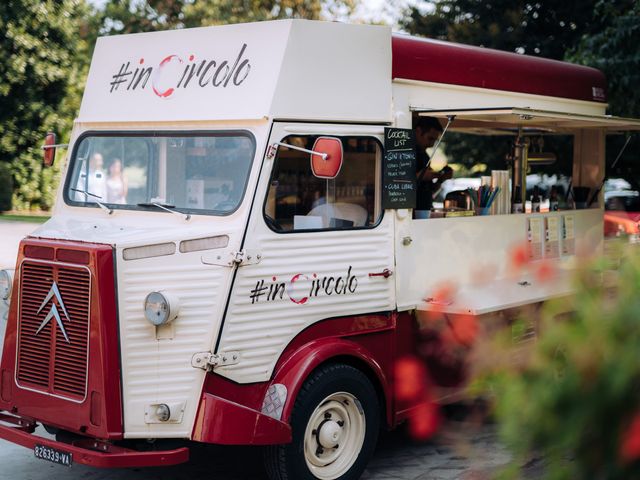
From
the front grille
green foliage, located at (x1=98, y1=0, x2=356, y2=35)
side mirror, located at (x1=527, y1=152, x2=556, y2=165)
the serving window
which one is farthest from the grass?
the front grille

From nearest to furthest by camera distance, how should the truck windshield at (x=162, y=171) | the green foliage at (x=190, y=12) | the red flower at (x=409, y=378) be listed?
the truck windshield at (x=162, y=171), the red flower at (x=409, y=378), the green foliage at (x=190, y=12)

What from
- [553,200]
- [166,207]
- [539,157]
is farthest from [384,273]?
[539,157]

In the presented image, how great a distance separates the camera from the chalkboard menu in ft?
19.7

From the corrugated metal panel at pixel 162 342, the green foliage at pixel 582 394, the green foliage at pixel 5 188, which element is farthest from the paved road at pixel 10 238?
the green foliage at pixel 582 394

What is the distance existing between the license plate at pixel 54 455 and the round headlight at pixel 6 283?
1.02m

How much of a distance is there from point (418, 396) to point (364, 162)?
169 centimetres

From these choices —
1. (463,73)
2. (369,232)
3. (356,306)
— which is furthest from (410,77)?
(356,306)

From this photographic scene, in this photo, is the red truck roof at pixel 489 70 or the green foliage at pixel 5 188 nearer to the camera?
the red truck roof at pixel 489 70

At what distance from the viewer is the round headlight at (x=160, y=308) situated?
4.92m

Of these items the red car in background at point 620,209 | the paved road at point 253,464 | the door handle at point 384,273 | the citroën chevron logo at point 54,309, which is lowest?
the paved road at point 253,464

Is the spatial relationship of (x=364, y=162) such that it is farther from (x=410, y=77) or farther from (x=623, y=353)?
(x=623, y=353)

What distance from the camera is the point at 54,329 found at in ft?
17.2

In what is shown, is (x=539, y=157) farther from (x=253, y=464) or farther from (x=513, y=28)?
(x=513, y=28)

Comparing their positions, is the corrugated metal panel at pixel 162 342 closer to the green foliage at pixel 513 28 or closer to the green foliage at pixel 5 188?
the green foliage at pixel 513 28
